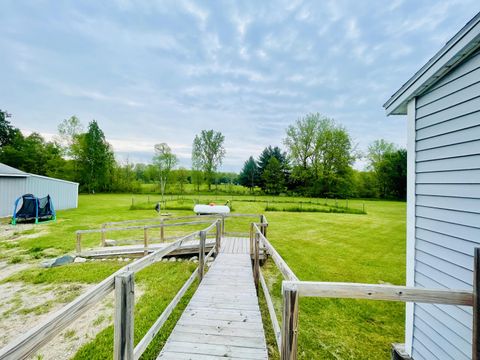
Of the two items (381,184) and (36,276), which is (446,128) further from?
(381,184)

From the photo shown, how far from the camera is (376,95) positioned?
2523 cm

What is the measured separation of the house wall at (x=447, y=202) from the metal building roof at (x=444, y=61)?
0.08m

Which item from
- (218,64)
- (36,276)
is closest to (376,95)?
(218,64)

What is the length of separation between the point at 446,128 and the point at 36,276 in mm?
8649

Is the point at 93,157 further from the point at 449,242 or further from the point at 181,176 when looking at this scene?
the point at 449,242

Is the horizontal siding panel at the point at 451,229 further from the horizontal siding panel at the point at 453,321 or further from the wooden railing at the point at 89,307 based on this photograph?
the wooden railing at the point at 89,307

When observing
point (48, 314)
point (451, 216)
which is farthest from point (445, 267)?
point (48, 314)

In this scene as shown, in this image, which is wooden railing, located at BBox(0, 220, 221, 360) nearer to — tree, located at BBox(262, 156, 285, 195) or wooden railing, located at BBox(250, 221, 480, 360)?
wooden railing, located at BBox(250, 221, 480, 360)

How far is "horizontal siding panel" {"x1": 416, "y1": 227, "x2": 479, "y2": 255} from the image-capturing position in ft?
6.57

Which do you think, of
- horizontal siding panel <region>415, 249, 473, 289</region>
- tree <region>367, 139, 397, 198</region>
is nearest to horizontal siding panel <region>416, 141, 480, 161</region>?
horizontal siding panel <region>415, 249, 473, 289</region>

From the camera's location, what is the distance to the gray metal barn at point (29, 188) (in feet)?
42.4

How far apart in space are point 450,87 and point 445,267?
1994mm

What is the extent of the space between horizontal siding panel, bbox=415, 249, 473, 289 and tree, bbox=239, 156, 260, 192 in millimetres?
34367

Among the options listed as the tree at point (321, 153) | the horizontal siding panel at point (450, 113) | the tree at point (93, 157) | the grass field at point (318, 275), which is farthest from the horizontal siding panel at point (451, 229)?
the tree at point (93, 157)
